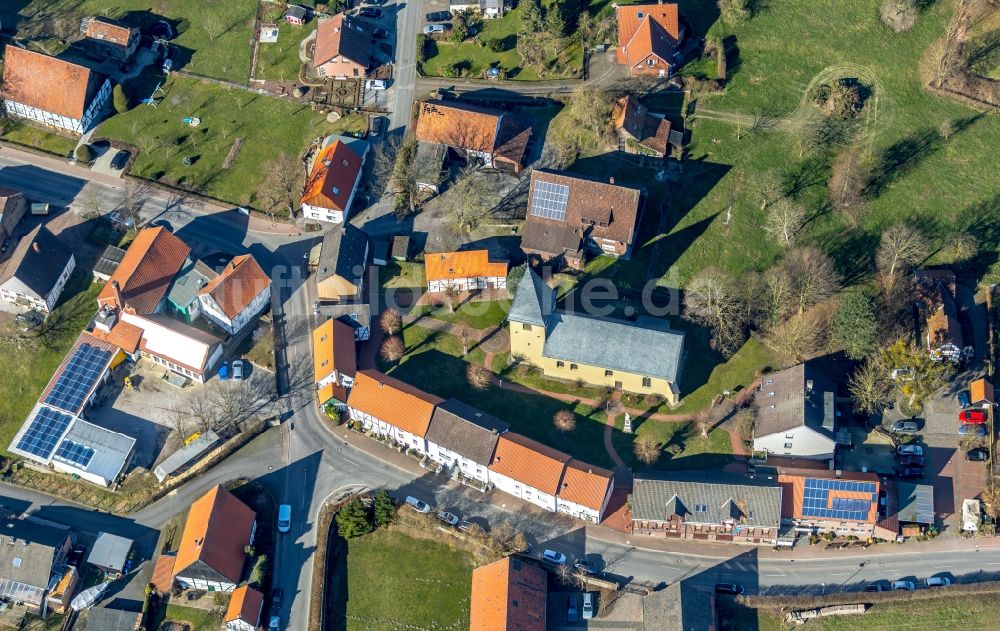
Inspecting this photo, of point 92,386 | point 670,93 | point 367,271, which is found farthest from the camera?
point 670,93

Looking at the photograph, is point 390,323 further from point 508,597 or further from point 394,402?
point 508,597

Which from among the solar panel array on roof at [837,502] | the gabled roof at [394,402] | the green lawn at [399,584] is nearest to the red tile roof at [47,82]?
the gabled roof at [394,402]

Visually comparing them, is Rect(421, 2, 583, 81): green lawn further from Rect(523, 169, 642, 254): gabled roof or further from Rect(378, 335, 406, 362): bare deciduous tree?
Rect(378, 335, 406, 362): bare deciduous tree

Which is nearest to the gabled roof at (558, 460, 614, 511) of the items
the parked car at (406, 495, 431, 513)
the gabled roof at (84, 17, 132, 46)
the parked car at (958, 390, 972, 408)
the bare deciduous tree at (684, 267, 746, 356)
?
the parked car at (406, 495, 431, 513)

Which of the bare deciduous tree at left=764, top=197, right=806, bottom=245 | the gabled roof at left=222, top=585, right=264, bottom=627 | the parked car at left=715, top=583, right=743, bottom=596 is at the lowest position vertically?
the gabled roof at left=222, top=585, right=264, bottom=627

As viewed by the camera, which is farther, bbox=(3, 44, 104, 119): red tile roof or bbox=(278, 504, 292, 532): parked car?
bbox=(3, 44, 104, 119): red tile roof

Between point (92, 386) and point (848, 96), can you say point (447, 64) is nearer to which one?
point (848, 96)

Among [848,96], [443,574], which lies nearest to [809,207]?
[848,96]
